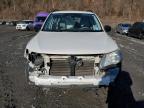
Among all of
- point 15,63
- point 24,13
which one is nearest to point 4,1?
point 24,13

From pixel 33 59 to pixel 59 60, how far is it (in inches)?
23.8

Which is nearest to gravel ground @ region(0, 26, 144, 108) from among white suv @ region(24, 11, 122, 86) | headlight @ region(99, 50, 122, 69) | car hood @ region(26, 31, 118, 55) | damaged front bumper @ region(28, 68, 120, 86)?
damaged front bumper @ region(28, 68, 120, 86)

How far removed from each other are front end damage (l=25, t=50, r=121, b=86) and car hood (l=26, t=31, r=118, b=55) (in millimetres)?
119

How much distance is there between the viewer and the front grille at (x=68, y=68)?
7.29m

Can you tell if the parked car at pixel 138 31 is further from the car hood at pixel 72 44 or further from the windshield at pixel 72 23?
the car hood at pixel 72 44

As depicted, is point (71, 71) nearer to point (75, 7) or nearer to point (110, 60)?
point (110, 60)

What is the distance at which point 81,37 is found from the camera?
8.14 m

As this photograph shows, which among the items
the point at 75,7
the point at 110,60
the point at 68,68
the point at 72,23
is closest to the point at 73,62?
the point at 68,68

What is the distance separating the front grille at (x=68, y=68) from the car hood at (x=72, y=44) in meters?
0.23

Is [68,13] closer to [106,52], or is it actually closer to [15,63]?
[106,52]

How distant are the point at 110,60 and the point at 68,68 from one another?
0.84 metres

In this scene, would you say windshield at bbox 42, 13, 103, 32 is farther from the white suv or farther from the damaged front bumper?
the damaged front bumper

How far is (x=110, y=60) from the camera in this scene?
7328 millimetres

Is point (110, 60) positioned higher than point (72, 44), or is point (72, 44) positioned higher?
point (72, 44)
